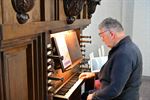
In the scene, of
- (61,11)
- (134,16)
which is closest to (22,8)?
(61,11)

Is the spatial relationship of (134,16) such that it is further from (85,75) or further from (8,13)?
(8,13)

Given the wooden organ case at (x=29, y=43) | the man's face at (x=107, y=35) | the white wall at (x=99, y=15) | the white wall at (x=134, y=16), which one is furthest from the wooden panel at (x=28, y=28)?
the white wall at (x=134, y=16)

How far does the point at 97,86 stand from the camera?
7.74 ft

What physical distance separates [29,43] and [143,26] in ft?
12.6

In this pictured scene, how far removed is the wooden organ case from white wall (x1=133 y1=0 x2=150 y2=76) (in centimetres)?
303

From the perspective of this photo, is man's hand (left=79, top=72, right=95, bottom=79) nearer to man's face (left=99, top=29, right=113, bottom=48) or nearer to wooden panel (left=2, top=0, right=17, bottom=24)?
man's face (left=99, top=29, right=113, bottom=48)

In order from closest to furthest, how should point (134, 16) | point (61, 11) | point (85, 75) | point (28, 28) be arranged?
1. point (28, 28)
2. point (61, 11)
3. point (85, 75)
4. point (134, 16)

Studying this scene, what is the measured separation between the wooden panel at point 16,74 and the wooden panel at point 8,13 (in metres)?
0.17

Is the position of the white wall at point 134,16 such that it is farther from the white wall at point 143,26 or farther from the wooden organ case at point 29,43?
the wooden organ case at point 29,43

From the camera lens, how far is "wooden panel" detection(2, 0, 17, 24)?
41.9 inches

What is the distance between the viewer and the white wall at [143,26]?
462 cm

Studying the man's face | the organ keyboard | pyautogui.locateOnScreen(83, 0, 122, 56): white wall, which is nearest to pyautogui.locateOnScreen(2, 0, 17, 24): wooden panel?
the organ keyboard

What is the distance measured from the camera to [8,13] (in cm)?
110

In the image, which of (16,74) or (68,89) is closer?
(16,74)
